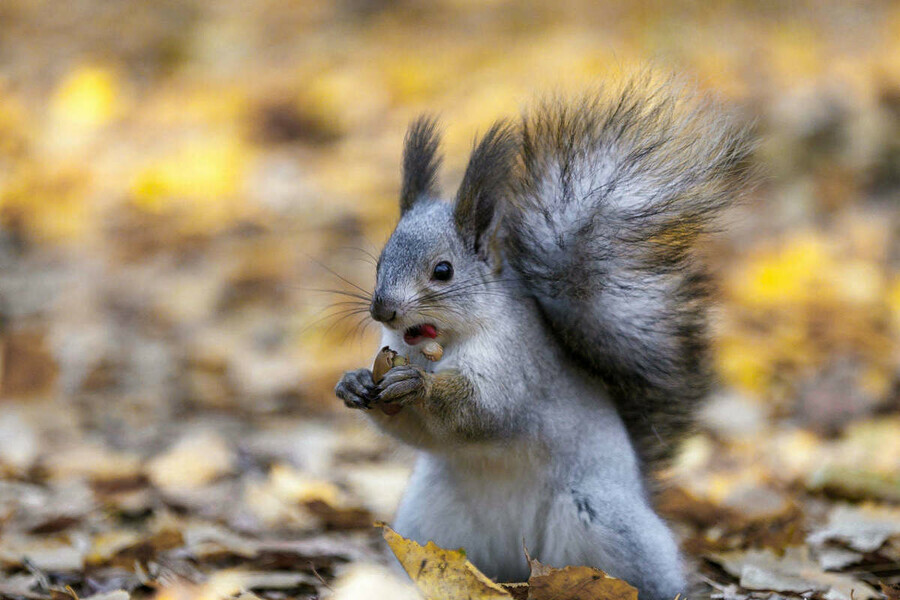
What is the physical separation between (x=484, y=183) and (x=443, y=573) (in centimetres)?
64

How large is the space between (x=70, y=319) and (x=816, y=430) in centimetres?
241

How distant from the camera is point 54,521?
192 centimetres

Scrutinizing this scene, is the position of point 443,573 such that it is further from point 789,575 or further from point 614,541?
point 789,575

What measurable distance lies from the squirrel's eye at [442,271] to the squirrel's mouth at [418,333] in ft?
0.26

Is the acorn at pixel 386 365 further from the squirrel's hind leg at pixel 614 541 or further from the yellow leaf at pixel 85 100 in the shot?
the yellow leaf at pixel 85 100

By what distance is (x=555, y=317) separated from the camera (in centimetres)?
167

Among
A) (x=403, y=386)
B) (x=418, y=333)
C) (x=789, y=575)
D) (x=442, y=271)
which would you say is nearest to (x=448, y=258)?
(x=442, y=271)

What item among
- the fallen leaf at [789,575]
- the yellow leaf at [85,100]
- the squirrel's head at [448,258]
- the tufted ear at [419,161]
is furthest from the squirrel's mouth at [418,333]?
the yellow leaf at [85,100]

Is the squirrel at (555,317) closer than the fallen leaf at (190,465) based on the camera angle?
Yes

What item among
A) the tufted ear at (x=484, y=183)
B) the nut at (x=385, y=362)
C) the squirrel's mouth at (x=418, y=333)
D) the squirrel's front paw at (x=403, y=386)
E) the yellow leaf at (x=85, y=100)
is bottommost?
the squirrel's front paw at (x=403, y=386)

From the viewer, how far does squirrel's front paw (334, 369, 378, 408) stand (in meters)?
1.54

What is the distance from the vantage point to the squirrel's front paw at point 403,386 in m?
1.50

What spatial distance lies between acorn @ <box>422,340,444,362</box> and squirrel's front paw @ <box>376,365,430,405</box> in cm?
8

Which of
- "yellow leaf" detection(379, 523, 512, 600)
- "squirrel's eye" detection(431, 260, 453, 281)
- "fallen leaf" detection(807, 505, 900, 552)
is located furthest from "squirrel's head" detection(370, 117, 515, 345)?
"fallen leaf" detection(807, 505, 900, 552)
